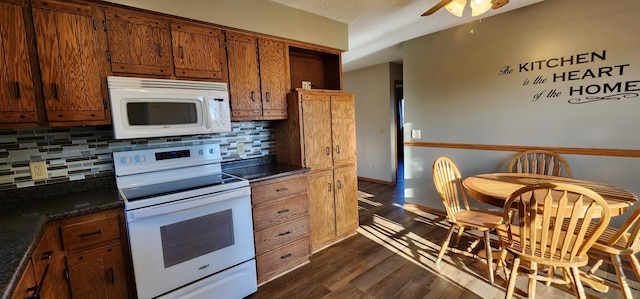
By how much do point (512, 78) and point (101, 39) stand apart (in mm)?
3609

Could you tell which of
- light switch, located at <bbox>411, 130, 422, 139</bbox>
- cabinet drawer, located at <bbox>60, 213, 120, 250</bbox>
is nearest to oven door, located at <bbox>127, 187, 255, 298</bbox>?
cabinet drawer, located at <bbox>60, 213, 120, 250</bbox>

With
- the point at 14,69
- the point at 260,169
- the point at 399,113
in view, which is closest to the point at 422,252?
the point at 260,169

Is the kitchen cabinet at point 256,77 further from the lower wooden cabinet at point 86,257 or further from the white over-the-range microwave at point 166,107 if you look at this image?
the lower wooden cabinet at point 86,257

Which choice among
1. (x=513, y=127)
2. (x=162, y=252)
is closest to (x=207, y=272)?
(x=162, y=252)

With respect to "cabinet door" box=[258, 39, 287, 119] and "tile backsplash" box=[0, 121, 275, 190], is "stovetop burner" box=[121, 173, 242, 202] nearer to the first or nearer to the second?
"tile backsplash" box=[0, 121, 275, 190]

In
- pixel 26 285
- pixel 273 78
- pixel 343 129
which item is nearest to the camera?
pixel 26 285

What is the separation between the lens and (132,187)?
6.29 feet

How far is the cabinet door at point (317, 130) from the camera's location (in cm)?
251

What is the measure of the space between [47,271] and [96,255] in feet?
0.84

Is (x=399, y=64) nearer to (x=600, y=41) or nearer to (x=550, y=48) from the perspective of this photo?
(x=550, y=48)

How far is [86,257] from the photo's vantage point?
150cm

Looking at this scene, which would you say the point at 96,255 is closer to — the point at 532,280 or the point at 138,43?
the point at 138,43

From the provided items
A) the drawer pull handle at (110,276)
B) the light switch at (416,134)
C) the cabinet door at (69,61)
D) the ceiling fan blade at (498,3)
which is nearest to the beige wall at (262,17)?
the cabinet door at (69,61)

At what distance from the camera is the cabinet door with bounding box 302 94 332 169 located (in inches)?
98.7
